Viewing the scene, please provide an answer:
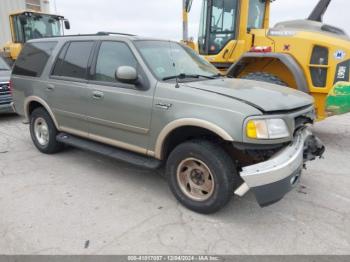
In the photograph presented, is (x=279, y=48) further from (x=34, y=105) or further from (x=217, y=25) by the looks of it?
(x=34, y=105)

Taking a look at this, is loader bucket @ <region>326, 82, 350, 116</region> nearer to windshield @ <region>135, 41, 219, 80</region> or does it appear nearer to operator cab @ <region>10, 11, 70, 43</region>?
windshield @ <region>135, 41, 219, 80</region>

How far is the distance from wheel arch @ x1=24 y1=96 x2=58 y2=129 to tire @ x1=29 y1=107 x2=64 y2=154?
112mm

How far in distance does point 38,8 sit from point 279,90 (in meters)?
18.8

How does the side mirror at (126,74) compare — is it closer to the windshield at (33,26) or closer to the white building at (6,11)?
the windshield at (33,26)

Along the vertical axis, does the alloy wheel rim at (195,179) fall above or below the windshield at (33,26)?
below

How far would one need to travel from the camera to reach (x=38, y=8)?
18672mm

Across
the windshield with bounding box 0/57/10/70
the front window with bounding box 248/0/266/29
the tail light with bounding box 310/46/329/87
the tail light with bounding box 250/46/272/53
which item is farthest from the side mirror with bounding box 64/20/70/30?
the tail light with bounding box 310/46/329/87

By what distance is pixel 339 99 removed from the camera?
5.45 metres

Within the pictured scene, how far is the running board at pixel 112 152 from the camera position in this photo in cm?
383

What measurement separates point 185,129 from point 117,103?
100 cm

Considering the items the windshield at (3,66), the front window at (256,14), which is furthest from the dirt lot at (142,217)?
the windshield at (3,66)

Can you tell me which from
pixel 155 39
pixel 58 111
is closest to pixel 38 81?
pixel 58 111

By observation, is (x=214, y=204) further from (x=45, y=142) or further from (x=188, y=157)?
(x=45, y=142)

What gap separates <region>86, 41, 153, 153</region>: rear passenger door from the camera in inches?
148
